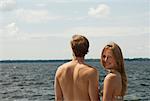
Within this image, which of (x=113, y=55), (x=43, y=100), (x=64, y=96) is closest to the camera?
(x=113, y=55)

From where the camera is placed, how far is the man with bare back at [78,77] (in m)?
4.90

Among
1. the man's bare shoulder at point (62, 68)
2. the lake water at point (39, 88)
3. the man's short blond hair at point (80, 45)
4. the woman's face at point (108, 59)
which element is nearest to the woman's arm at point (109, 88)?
the woman's face at point (108, 59)

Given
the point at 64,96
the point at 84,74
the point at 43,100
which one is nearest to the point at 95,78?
the point at 84,74

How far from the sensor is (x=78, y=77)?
4.97 meters

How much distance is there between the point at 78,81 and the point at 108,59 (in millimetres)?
446

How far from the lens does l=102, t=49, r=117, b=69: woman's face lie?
4.80 m

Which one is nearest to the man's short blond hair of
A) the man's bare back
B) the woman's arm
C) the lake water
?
the man's bare back

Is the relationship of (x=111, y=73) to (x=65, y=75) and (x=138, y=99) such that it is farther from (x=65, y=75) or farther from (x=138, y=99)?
(x=138, y=99)

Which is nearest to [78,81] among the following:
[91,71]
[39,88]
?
[91,71]

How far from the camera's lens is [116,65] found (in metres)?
4.83

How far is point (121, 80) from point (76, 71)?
1.75 feet

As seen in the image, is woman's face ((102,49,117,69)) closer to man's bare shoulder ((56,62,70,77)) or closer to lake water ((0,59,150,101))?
man's bare shoulder ((56,62,70,77))

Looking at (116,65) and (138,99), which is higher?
(116,65)

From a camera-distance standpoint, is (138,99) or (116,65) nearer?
(116,65)
